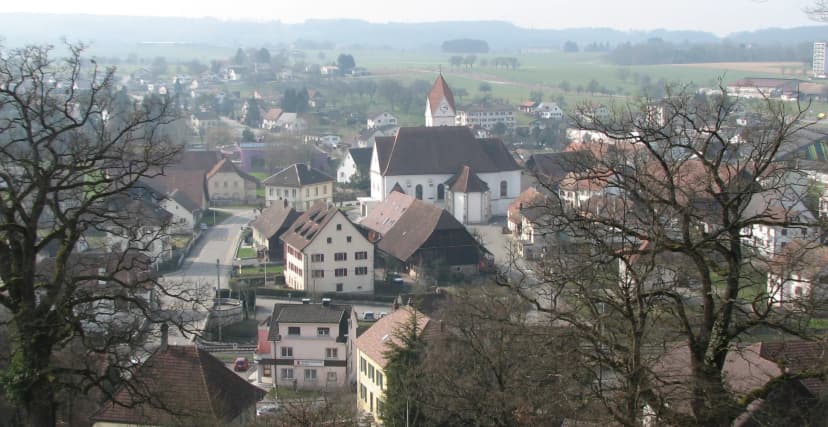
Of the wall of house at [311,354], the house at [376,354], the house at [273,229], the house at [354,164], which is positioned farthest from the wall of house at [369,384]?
the house at [354,164]

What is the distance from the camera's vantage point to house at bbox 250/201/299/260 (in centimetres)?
3822

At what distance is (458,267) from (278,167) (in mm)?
29769

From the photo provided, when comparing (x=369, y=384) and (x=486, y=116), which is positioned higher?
(x=369, y=384)

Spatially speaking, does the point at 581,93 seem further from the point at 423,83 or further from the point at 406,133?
the point at 406,133

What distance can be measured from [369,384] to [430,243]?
15.7m

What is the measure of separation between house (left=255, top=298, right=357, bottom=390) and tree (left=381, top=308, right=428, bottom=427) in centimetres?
555

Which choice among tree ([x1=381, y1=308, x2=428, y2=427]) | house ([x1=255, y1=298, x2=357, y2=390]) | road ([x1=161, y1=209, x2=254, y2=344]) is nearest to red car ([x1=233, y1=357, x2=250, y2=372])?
house ([x1=255, y1=298, x2=357, y2=390])

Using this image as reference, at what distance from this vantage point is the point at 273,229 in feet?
126

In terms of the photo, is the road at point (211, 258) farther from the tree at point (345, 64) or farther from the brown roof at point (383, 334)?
the tree at point (345, 64)

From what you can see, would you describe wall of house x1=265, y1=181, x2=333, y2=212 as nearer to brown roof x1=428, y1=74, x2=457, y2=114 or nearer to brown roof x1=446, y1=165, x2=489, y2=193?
brown roof x1=446, y1=165, x2=489, y2=193

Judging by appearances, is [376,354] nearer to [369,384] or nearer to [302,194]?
[369,384]

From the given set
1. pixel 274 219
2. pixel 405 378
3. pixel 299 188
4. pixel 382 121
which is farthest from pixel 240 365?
pixel 382 121

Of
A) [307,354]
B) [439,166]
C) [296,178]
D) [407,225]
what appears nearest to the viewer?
[307,354]

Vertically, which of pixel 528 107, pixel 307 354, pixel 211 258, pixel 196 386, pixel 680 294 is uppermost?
pixel 680 294
